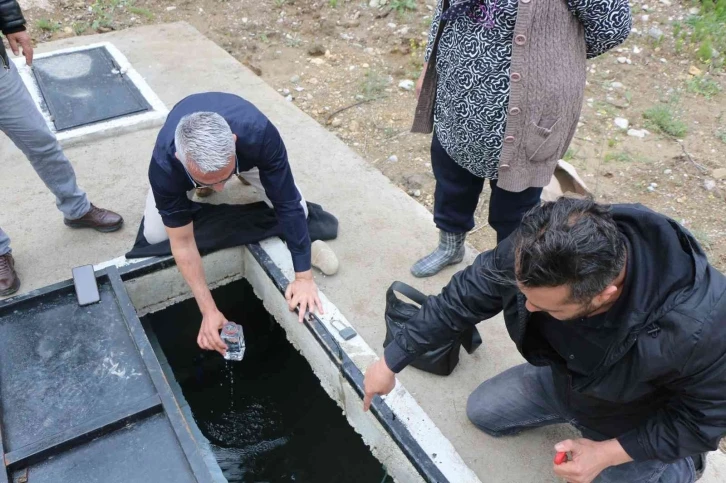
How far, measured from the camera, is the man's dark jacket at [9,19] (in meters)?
2.85

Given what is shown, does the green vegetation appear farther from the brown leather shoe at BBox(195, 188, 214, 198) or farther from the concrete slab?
the brown leather shoe at BBox(195, 188, 214, 198)

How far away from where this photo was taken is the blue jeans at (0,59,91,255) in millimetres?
2863

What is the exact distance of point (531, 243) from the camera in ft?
4.76

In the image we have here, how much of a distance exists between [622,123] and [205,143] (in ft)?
12.9

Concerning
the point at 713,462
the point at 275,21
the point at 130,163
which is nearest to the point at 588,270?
the point at 713,462

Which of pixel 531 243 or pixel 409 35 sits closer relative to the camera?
pixel 531 243

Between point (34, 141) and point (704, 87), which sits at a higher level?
point (34, 141)

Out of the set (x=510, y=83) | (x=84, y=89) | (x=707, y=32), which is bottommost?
(x=84, y=89)

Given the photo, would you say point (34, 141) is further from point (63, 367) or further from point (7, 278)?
point (63, 367)

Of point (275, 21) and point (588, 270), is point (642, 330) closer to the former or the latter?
point (588, 270)

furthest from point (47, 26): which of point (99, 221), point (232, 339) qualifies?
point (232, 339)

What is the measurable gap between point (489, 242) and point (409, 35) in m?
3.24

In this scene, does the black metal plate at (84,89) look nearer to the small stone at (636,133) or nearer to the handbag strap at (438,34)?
the handbag strap at (438,34)

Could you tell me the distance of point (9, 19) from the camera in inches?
114
